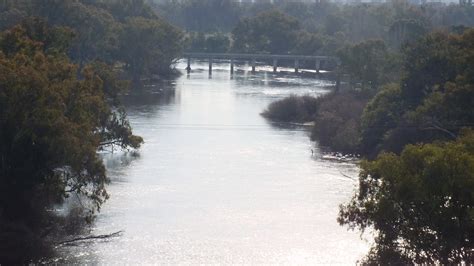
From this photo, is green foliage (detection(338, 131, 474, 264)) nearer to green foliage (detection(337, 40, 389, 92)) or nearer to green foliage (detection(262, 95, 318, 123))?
green foliage (detection(262, 95, 318, 123))

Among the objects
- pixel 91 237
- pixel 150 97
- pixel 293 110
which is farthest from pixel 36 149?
pixel 150 97

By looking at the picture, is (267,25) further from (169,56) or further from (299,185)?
(299,185)

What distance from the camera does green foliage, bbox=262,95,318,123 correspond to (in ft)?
191

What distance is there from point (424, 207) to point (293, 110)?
35399mm

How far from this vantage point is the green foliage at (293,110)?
191 ft

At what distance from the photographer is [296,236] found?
103 ft

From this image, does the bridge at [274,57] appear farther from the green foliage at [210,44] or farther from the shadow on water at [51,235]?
the shadow on water at [51,235]

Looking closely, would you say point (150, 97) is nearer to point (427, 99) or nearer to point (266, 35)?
point (427, 99)

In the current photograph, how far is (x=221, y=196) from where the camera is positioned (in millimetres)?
36562

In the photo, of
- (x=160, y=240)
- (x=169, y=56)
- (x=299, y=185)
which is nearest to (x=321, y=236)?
(x=160, y=240)

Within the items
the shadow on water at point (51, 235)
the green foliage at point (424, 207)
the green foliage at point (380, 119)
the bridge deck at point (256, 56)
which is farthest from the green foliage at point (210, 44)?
the green foliage at point (424, 207)

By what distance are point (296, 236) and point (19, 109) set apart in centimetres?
887

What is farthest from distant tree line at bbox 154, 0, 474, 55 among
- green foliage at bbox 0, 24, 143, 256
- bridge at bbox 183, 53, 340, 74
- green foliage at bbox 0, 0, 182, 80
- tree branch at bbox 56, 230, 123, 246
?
tree branch at bbox 56, 230, 123, 246

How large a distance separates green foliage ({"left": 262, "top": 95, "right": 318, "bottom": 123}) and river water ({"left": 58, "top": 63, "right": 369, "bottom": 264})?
3.31 ft
